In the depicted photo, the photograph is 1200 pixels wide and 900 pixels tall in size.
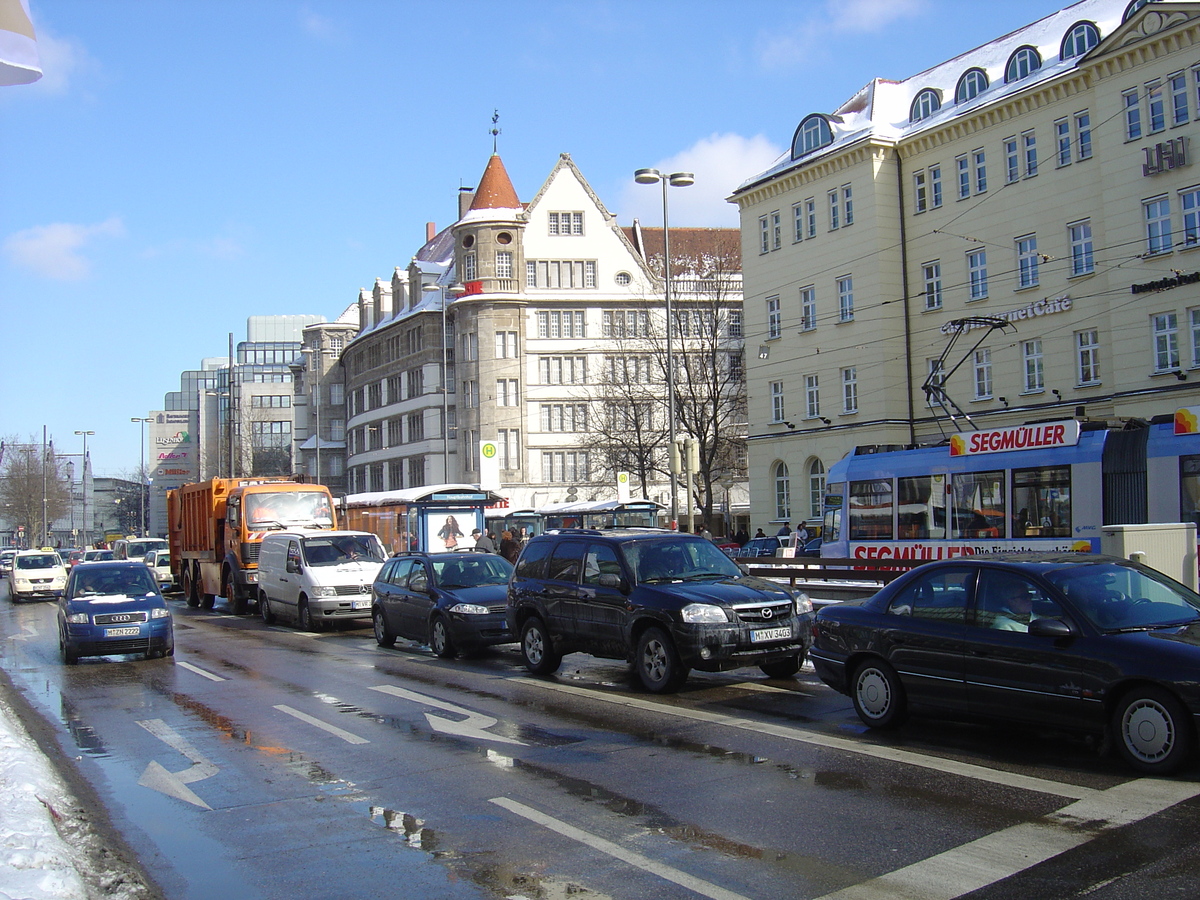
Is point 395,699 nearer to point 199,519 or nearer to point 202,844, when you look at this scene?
point 202,844

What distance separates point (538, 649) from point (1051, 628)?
7.26 metres

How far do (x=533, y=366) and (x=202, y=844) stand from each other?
5995 centimetres

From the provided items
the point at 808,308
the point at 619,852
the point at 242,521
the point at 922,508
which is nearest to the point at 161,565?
the point at 242,521

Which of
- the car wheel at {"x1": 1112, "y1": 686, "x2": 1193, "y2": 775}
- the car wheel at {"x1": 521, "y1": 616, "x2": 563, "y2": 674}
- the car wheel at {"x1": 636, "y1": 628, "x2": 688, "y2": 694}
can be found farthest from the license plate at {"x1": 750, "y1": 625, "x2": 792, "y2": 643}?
the car wheel at {"x1": 1112, "y1": 686, "x2": 1193, "y2": 775}

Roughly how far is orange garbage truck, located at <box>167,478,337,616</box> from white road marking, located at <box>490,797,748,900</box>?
20797mm

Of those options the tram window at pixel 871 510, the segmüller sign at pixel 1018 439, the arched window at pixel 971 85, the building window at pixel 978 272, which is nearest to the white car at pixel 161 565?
the tram window at pixel 871 510

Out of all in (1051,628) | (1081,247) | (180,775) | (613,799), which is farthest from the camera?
(1081,247)

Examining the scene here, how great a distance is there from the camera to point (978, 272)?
39406 mm

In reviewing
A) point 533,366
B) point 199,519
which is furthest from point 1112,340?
point 533,366

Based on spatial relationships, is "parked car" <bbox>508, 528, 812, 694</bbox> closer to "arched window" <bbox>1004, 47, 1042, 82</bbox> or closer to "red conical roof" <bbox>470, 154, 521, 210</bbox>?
"arched window" <bbox>1004, 47, 1042, 82</bbox>

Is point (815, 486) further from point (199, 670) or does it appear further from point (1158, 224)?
point (199, 670)

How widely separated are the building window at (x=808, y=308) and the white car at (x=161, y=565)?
26010 millimetres

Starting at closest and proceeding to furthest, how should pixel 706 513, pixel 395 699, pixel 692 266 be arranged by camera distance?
pixel 395 699 < pixel 706 513 < pixel 692 266

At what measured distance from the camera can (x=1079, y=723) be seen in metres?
7.86
